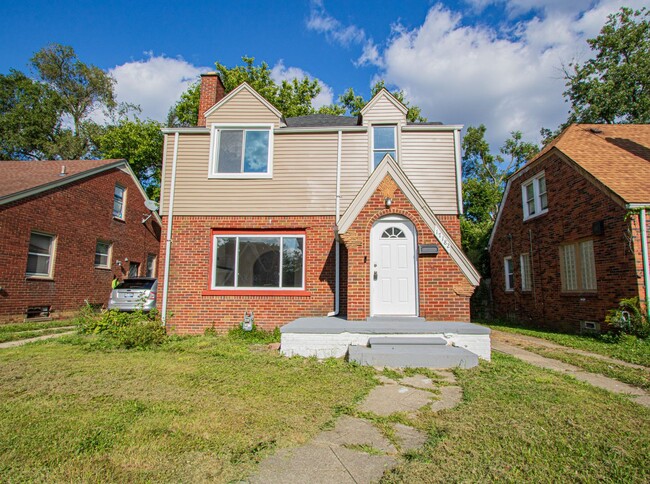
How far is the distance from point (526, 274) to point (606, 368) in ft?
27.3

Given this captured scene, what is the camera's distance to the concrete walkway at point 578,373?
482 centimetres

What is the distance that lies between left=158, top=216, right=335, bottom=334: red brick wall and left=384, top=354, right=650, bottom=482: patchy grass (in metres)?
5.09

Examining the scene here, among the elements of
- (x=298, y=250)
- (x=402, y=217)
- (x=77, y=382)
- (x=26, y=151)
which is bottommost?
(x=77, y=382)

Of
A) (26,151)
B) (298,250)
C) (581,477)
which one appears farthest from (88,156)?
(581,477)

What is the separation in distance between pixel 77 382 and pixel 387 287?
19.0ft

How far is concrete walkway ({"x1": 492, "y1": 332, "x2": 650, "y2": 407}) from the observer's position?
4.82m

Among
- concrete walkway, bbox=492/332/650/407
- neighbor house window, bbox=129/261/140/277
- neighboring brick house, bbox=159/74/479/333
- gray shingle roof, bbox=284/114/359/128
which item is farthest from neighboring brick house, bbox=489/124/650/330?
neighbor house window, bbox=129/261/140/277

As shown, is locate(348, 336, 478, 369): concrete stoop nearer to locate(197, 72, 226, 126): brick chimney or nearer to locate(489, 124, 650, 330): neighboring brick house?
locate(489, 124, 650, 330): neighboring brick house

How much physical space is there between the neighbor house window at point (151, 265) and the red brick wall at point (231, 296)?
11301mm

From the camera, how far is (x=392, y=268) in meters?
7.91

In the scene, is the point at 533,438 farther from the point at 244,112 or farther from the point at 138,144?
the point at 138,144

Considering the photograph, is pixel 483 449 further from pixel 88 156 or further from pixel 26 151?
pixel 26 151

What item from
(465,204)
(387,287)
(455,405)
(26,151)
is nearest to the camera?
(455,405)

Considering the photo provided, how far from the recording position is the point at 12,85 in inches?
1104
